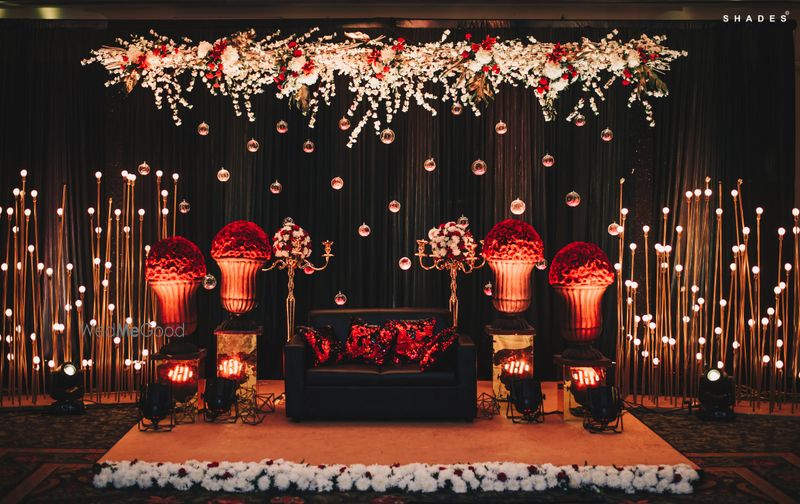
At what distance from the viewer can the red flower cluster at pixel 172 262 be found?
17.2ft

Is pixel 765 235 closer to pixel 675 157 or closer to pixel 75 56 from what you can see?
pixel 675 157

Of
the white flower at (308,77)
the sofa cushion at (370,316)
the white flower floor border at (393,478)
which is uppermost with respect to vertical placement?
the white flower at (308,77)

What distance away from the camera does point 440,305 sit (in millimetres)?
6746

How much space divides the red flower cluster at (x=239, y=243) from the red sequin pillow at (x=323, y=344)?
645 millimetres

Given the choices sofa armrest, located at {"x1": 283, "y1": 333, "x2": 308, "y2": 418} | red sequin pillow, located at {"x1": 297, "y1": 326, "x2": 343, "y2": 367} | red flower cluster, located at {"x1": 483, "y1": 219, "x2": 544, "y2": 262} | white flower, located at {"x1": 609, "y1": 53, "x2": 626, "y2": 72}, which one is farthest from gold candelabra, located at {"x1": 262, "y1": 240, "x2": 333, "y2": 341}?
white flower, located at {"x1": 609, "y1": 53, "x2": 626, "y2": 72}

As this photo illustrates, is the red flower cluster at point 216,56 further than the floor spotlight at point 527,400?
Yes

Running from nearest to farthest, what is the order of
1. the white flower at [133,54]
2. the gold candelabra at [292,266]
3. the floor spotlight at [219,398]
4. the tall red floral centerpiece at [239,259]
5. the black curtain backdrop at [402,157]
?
the floor spotlight at [219,398]
the tall red floral centerpiece at [239,259]
the white flower at [133,54]
the gold candelabra at [292,266]
the black curtain backdrop at [402,157]

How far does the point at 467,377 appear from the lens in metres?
5.12

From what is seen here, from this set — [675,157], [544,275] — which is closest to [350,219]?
[544,275]

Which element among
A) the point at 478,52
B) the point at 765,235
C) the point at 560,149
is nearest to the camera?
the point at 478,52

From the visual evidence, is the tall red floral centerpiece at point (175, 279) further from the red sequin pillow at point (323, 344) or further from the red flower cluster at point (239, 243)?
the red sequin pillow at point (323, 344)

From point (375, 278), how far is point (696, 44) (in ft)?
10.9

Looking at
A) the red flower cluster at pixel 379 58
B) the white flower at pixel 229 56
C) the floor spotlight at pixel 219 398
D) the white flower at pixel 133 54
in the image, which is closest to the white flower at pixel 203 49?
the white flower at pixel 229 56

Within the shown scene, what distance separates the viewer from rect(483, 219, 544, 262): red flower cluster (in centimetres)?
541
